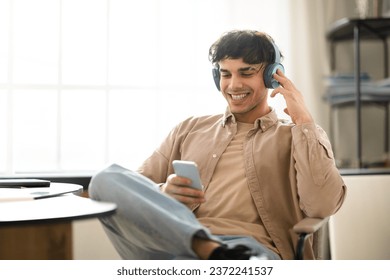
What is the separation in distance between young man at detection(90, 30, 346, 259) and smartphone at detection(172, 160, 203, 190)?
0.04ft

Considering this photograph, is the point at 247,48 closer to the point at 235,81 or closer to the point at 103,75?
the point at 235,81

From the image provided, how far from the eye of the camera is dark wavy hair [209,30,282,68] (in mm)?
1146

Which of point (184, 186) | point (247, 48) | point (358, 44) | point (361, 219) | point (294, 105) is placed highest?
point (358, 44)

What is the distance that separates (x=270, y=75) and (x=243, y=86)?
0.06 metres

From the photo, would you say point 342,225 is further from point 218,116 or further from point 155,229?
point 155,229

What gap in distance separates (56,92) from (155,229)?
41.9 inches

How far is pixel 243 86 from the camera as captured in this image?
116cm

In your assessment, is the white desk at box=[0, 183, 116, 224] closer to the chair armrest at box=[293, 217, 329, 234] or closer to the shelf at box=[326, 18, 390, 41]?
the chair armrest at box=[293, 217, 329, 234]

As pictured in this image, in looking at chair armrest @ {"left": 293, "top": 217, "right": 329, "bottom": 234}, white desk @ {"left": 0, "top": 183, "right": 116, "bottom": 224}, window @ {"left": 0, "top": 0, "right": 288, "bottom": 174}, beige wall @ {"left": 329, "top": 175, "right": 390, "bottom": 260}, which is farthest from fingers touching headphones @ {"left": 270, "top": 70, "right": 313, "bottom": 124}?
window @ {"left": 0, "top": 0, "right": 288, "bottom": 174}

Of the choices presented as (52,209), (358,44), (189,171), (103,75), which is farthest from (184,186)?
(358,44)

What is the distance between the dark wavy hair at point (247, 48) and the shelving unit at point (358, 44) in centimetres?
72

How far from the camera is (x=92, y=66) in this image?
1819 millimetres

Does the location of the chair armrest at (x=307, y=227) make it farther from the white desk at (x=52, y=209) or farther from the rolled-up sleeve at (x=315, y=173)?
the white desk at (x=52, y=209)
